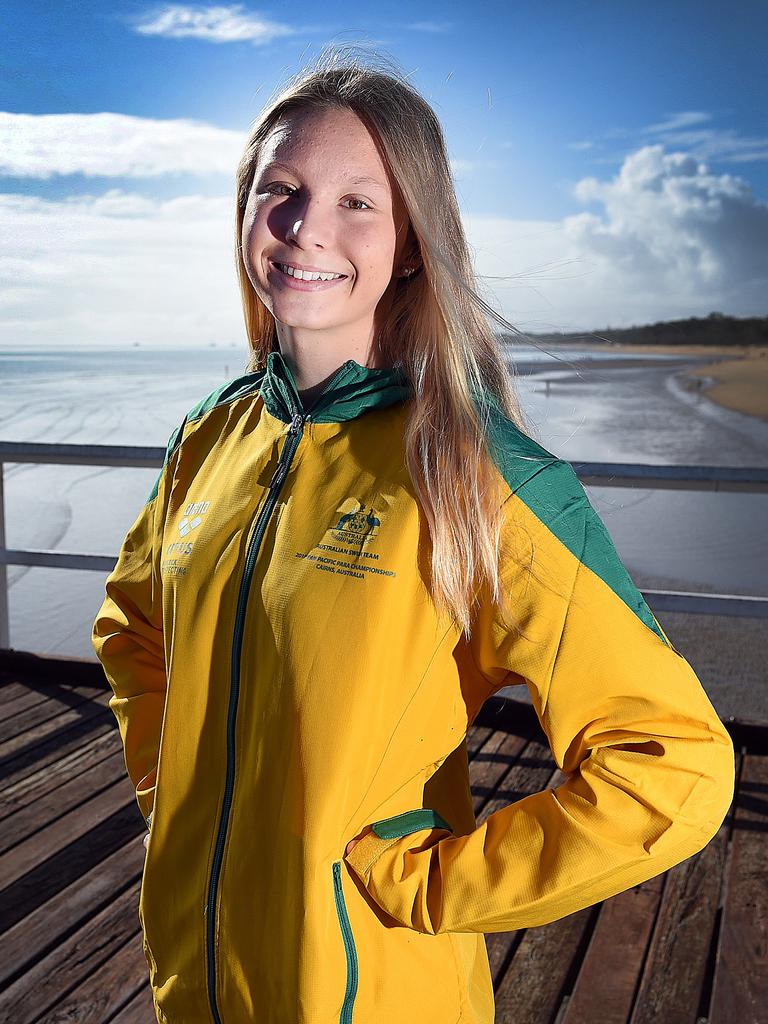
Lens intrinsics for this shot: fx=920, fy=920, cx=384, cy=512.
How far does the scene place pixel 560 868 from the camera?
2.77 ft

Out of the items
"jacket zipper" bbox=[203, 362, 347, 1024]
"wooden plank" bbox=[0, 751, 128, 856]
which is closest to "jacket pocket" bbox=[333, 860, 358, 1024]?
"jacket zipper" bbox=[203, 362, 347, 1024]

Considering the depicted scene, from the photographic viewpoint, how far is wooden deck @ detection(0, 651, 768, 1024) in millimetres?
1784

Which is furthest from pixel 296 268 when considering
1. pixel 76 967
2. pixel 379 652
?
pixel 76 967

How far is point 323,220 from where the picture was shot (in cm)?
Answer: 97

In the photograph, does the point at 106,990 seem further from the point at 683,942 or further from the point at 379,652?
the point at 379,652

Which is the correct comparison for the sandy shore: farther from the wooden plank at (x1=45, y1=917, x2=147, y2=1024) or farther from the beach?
the wooden plank at (x1=45, y1=917, x2=147, y2=1024)

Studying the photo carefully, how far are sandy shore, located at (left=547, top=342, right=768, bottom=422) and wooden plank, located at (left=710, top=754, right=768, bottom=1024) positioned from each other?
121ft

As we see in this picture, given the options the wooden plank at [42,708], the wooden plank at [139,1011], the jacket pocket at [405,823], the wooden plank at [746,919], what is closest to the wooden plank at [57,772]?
the wooden plank at [42,708]

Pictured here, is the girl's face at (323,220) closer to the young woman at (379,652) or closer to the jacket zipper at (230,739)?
the young woman at (379,652)

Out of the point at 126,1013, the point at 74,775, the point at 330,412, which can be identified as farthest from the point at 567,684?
the point at 74,775

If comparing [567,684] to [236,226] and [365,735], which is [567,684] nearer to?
[365,735]

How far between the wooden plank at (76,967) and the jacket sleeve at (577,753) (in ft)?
3.98

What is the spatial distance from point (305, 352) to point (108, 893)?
1594 mm

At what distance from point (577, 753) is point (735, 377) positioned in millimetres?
47344
